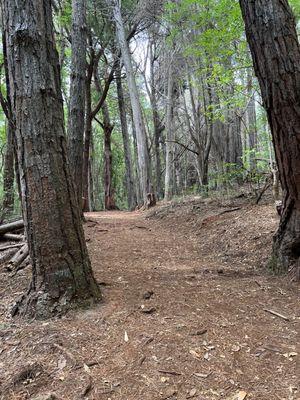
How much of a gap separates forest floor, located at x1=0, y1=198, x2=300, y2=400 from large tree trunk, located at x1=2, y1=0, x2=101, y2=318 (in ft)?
0.76

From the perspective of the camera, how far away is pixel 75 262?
302cm

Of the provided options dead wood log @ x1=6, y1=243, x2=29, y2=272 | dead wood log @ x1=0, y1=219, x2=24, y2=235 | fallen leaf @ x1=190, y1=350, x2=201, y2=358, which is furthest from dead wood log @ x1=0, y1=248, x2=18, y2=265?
fallen leaf @ x1=190, y1=350, x2=201, y2=358

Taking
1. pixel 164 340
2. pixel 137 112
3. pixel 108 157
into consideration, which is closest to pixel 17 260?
pixel 164 340

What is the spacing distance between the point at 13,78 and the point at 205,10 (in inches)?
334

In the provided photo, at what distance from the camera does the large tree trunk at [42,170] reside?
2.86m

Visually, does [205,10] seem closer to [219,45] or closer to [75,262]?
[219,45]

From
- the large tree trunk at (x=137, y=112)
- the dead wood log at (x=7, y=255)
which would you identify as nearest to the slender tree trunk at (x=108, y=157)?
the large tree trunk at (x=137, y=112)

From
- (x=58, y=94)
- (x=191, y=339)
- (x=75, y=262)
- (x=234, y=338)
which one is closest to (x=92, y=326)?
(x=75, y=262)

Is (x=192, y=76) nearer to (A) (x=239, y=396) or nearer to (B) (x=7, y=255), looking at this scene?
(B) (x=7, y=255)

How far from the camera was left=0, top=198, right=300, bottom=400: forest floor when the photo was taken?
2.06 m

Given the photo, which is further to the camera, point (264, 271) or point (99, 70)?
point (99, 70)

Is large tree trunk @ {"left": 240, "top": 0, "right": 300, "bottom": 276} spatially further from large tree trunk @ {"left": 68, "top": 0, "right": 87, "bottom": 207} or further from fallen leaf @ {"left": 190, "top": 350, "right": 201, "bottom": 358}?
large tree trunk @ {"left": 68, "top": 0, "right": 87, "bottom": 207}

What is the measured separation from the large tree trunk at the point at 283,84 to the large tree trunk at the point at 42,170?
87.8 inches

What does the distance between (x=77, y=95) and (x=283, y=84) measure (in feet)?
15.6
